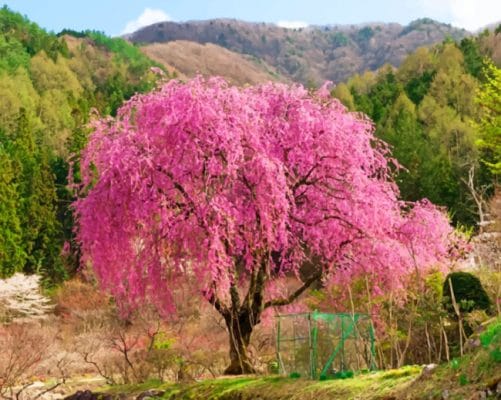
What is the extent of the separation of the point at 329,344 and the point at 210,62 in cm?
17505

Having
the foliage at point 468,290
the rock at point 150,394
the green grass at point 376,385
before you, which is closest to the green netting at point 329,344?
the green grass at point 376,385

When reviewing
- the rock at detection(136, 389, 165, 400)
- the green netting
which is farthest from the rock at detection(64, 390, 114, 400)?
the green netting

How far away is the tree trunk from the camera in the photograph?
49.6ft

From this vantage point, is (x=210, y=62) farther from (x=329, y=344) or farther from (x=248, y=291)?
(x=329, y=344)

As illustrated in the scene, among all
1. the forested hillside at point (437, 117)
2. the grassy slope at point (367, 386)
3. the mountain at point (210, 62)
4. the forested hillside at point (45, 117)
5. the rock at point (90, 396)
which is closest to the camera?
the grassy slope at point (367, 386)

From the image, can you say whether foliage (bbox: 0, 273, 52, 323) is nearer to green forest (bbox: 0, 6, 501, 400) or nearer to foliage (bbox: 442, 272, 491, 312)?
green forest (bbox: 0, 6, 501, 400)

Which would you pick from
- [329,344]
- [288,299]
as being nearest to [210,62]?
[288,299]

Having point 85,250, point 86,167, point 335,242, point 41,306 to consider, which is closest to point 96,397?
point 85,250

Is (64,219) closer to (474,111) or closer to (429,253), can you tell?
(474,111)

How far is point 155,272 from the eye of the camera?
14.5 metres

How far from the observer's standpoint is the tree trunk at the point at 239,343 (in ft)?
49.6

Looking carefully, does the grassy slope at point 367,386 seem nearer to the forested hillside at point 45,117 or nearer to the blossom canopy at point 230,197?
the blossom canopy at point 230,197

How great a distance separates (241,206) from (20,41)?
95513 mm

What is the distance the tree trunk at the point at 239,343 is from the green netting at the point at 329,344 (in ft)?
7.20
